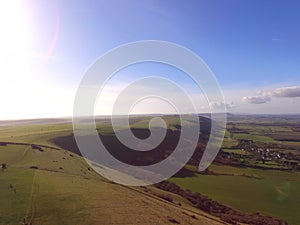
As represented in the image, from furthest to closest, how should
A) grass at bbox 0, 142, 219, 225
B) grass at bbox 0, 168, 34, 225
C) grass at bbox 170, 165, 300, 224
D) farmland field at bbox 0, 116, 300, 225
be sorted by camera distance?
grass at bbox 170, 165, 300, 224 → farmland field at bbox 0, 116, 300, 225 → grass at bbox 0, 142, 219, 225 → grass at bbox 0, 168, 34, 225

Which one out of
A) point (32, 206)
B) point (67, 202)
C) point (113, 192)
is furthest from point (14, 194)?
point (113, 192)

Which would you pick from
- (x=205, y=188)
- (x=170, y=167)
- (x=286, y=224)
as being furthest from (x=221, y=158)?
(x=286, y=224)

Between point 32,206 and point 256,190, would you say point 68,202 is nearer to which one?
point 32,206

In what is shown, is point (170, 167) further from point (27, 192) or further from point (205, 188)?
point (27, 192)

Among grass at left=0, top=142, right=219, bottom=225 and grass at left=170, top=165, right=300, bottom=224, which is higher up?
grass at left=0, top=142, right=219, bottom=225

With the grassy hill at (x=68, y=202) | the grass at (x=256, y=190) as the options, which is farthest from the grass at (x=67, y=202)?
the grass at (x=256, y=190)

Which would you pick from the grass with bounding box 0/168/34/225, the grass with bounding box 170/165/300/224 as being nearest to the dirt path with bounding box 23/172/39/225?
the grass with bounding box 0/168/34/225

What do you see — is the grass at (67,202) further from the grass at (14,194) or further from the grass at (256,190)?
the grass at (256,190)

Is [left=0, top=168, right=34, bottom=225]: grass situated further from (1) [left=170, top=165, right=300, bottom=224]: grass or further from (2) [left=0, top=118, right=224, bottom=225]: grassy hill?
(1) [left=170, top=165, right=300, bottom=224]: grass
